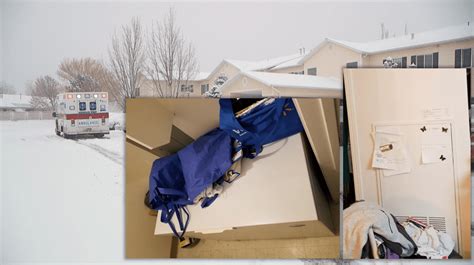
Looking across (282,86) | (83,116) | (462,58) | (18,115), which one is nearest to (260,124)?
(282,86)

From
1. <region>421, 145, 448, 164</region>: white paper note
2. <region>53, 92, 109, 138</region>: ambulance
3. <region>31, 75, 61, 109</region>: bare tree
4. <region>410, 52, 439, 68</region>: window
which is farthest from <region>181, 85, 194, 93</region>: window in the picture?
<region>421, 145, 448, 164</region>: white paper note

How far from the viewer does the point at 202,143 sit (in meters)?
2.33

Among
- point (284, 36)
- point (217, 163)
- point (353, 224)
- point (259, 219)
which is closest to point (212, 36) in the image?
point (284, 36)

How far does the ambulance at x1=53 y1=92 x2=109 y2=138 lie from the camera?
2.46 meters

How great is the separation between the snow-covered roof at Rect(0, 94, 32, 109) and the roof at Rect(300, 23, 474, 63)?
74.1 inches

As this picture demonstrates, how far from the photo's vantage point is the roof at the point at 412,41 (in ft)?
7.59

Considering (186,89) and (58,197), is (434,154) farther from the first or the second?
(58,197)

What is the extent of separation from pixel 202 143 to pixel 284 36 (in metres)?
0.91

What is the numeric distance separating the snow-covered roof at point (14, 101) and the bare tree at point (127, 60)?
0.58 meters

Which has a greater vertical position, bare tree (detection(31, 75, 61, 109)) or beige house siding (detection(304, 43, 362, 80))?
beige house siding (detection(304, 43, 362, 80))

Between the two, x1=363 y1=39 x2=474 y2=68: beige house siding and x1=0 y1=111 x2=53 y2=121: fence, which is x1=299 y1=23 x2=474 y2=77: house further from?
x1=0 y1=111 x2=53 y2=121: fence

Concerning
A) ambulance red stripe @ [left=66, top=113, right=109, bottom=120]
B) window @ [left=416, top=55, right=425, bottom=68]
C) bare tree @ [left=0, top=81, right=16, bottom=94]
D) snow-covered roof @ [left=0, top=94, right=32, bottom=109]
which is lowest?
ambulance red stripe @ [left=66, top=113, right=109, bottom=120]

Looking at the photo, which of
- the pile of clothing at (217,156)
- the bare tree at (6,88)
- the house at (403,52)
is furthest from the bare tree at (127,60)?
the house at (403,52)

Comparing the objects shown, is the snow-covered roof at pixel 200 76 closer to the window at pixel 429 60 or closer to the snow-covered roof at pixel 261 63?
the snow-covered roof at pixel 261 63
